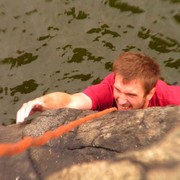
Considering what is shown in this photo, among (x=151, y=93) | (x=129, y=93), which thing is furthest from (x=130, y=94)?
(x=151, y=93)

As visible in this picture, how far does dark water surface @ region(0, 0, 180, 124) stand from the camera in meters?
5.60

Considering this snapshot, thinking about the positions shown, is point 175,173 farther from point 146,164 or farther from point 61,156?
point 61,156

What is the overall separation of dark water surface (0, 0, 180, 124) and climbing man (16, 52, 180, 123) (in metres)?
1.31

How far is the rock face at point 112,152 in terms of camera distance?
289cm

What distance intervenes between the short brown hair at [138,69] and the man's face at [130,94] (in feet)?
0.15

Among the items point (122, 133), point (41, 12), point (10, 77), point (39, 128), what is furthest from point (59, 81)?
point (122, 133)

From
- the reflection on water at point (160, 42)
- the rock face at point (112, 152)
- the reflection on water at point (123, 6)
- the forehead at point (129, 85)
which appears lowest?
the rock face at point (112, 152)

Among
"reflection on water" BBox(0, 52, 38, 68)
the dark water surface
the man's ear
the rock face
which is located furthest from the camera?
"reflection on water" BBox(0, 52, 38, 68)

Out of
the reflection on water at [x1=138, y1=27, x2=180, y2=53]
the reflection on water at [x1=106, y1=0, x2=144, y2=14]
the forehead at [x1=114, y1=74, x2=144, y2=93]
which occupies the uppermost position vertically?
the reflection on water at [x1=106, y1=0, x2=144, y2=14]

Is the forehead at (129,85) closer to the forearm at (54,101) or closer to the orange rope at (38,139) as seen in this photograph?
the orange rope at (38,139)

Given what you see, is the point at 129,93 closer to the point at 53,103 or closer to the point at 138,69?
the point at 138,69

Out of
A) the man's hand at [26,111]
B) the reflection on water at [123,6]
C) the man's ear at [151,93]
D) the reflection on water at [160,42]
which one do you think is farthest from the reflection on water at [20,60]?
the man's ear at [151,93]

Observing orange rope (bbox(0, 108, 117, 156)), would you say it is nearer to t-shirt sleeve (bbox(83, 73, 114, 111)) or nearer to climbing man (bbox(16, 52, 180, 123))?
climbing man (bbox(16, 52, 180, 123))

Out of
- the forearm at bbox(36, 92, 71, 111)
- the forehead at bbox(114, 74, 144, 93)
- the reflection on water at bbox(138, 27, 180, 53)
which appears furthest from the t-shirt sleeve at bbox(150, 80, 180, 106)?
the reflection on water at bbox(138, 27, 180, 53)
